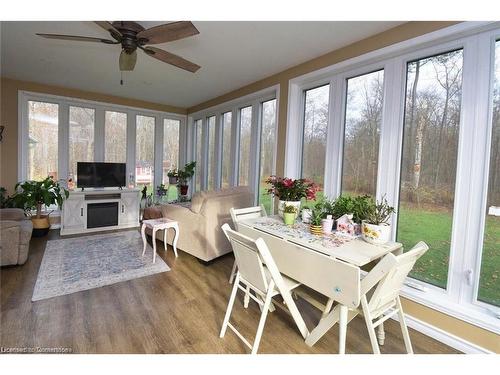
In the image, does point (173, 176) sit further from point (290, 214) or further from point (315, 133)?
point (290, 214)

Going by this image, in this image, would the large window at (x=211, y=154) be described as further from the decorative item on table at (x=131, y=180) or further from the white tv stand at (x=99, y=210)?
the decorative item on table at (x=131, y=180)

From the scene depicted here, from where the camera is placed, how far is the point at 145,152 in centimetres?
539

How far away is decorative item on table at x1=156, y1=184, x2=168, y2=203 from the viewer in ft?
17.8

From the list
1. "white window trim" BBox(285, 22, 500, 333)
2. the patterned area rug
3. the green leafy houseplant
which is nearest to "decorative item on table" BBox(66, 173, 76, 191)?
the green leafy houseplant

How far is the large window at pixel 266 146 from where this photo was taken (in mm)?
3711

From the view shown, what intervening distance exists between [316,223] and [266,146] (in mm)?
2118

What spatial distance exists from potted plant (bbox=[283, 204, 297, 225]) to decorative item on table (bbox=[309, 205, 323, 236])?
157 mm

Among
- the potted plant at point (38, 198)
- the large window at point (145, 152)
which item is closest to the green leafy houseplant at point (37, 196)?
the potted plant at point (38, 198)

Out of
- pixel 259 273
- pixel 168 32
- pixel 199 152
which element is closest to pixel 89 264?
pixel 259 273

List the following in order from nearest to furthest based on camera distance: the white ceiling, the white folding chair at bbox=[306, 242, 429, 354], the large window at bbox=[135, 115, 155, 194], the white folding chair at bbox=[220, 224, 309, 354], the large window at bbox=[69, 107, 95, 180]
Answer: the white folding chair at bbox=[306, 242, 429, 354], the white folding chair at bbox=[220, 224, 309, 354], the white ceiling, the large window at bbox=[69, 107, 95, 180], the large window at bbox=[135, 115, 155, 194]

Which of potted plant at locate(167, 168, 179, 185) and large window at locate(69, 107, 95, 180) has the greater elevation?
large window at locate(69, 107, 95, 180)

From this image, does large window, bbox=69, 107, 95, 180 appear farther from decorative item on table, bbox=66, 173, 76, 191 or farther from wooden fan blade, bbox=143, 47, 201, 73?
wooden fan blade, bbox=143, 47, 201, 73

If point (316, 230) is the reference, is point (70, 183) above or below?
above
